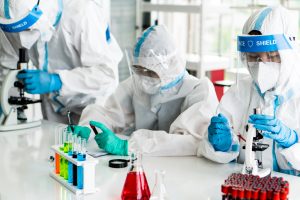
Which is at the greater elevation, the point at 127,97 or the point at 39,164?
the point at 127,97

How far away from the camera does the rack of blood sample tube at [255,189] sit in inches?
63.4

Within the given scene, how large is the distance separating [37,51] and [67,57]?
190 millimetres

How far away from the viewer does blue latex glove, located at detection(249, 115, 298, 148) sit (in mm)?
2014

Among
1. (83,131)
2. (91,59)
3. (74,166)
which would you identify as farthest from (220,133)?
(91,59)

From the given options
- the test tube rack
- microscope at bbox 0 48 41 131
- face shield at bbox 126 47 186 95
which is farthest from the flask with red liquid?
microscope at bbox 0 48 41 131

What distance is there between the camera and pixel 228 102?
92.8 inches

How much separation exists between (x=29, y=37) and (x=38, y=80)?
25cm

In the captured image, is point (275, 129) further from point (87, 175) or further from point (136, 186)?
point (87, 175)

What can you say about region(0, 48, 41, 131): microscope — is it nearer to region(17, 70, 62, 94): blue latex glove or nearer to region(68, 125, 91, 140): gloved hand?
region(17, 70, 62, 94): blue latex glove

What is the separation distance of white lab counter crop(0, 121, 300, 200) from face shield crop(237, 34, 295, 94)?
404mm

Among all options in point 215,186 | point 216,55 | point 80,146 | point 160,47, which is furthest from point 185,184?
point 216,55

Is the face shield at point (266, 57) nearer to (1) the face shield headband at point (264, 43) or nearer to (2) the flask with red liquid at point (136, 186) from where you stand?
(1) the face shield headband at point (264, 43)

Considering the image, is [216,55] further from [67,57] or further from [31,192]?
[31,192]

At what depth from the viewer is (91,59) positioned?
3127 millimetres
